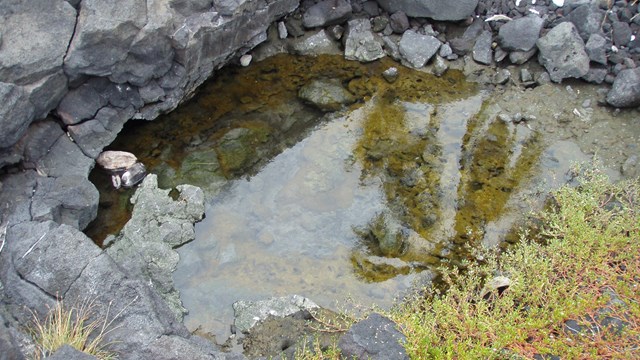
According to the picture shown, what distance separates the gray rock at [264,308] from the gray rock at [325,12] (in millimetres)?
4441

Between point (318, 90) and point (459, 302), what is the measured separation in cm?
372

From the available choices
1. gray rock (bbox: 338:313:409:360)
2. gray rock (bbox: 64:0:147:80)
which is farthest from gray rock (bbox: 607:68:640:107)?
gray rock (bbox: 64:0:147:80)

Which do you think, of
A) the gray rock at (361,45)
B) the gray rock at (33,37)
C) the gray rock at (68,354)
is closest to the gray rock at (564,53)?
the gray rock at (361,45)

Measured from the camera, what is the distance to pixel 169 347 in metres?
5.20

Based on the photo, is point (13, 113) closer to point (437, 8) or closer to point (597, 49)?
Answer: point (437, 8)

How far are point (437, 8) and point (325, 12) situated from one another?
1642 millimetres

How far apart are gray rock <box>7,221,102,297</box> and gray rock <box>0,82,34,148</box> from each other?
1.08 m

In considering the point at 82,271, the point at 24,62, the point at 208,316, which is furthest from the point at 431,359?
the point at 24,62

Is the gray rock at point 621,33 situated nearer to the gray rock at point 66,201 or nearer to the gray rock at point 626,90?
the gray rock at point 626,90

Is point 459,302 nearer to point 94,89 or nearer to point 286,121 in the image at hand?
point 286,121

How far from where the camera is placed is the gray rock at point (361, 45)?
9.22 meters

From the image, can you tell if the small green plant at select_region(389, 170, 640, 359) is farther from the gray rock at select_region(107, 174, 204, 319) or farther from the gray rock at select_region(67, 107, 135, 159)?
the gray rock at select_region(67, 107, 135, 159)

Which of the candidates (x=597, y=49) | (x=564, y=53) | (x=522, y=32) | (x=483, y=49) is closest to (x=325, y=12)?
(x=483, y=49)

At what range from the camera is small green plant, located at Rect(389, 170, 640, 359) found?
577 cm
